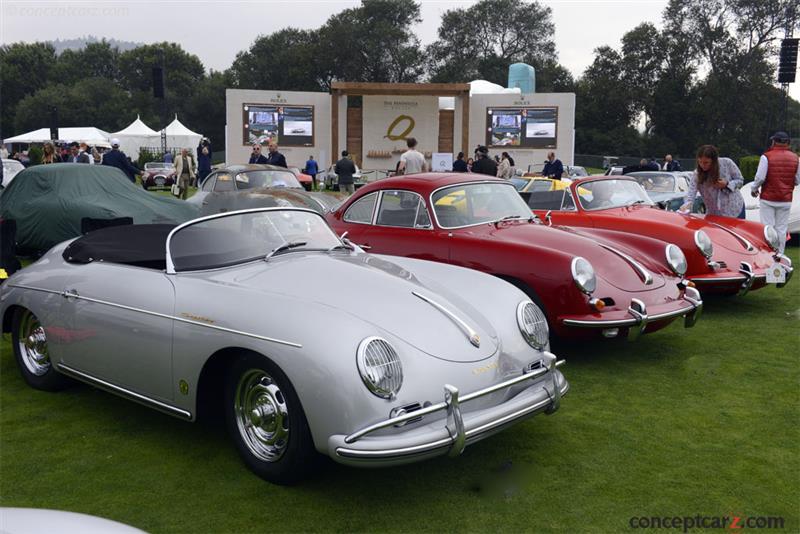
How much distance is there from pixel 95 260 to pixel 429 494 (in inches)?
104

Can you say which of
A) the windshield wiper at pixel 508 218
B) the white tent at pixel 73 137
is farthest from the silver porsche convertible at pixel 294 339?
the white tent at pixel 73 137

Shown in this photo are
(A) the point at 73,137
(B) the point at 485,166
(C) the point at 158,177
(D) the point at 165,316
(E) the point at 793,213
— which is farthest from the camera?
(A) the point at 73,137

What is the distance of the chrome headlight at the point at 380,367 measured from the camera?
3.04 metres

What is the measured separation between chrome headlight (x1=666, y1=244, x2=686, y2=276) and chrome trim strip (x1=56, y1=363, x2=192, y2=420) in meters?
4.52

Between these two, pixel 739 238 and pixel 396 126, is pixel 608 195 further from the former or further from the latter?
pixel 396 126

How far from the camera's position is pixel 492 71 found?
7356 centimetres

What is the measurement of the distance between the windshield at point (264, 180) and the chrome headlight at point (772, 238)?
7.73 metres

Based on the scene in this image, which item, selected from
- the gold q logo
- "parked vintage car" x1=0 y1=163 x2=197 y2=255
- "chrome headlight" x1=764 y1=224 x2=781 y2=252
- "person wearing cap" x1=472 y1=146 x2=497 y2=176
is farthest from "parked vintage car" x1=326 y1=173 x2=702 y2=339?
the gold q logo

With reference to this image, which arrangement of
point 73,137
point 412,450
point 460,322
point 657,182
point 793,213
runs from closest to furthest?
point 412,450, point 460,322, point 793,213, point 657,182, point 73,137

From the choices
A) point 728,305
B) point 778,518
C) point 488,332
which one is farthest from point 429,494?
point 728,305

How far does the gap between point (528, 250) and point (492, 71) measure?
234 feet

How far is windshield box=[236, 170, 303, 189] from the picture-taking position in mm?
12469

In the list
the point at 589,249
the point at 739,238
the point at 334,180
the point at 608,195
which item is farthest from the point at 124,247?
the point at 334,180

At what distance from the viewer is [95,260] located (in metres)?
4.50
